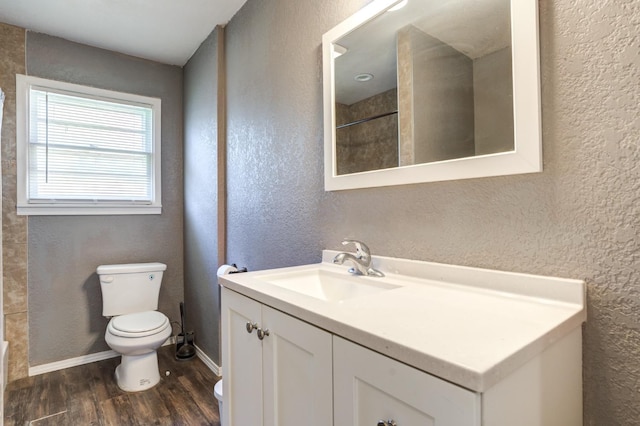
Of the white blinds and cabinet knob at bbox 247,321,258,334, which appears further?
the white blinds

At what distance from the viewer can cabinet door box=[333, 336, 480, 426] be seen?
1.71 feet

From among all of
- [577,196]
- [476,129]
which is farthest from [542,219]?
[476,129]

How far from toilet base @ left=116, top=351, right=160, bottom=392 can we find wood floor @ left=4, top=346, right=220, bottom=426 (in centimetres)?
4

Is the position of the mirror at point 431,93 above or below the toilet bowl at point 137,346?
above

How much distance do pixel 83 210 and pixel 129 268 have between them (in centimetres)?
60

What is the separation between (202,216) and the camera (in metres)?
2.67

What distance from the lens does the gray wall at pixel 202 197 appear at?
2467 millimetres

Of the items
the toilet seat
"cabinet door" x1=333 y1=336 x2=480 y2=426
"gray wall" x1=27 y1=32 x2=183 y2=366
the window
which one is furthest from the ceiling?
"cabinet door" x1=333 y1=336 x2=480 y2=426

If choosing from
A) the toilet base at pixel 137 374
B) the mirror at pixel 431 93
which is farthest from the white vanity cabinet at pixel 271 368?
the toilet base at pixel 137 374

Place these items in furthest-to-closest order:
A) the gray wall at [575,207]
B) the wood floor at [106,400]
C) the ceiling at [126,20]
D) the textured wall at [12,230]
Result: the textured wall at [12,230], the ceiling at [126,20], the wood floor at [106,400], the gray wall at [575,207]

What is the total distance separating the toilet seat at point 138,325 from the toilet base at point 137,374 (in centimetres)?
20

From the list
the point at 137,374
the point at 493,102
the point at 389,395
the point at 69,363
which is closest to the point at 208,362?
the point at 137,374

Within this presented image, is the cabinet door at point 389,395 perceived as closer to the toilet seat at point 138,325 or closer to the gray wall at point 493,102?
the gray wall at point 493,102

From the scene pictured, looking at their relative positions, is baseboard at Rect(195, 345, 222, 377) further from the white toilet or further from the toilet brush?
the white toilet
